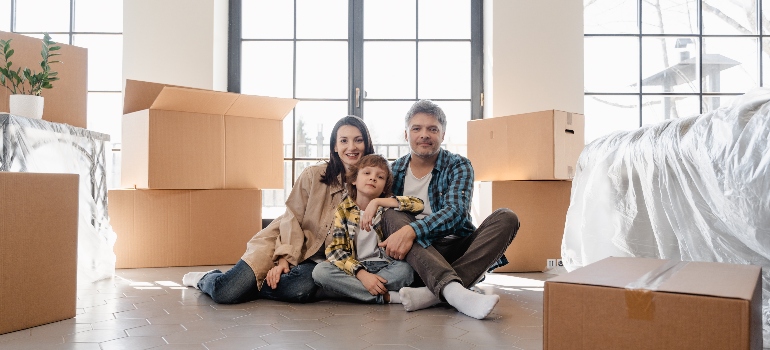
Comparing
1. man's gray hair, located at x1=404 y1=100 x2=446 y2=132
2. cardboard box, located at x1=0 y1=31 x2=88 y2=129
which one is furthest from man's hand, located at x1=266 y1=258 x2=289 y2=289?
cardboard box, located at x1=0 y1=31 x2=88 y2=129

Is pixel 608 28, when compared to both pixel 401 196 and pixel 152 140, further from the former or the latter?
pixel 152 140

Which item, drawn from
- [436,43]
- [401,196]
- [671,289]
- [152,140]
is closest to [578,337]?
[671,289]

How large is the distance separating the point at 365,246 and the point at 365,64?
197cm

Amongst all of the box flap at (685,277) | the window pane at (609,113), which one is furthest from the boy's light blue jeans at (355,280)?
the window pane at (609,113)

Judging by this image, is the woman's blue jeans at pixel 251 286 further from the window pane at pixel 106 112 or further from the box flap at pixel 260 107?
the window pane at pixel 106 112

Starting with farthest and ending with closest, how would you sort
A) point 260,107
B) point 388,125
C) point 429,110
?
point 388,125
point 260,107
point 429,110

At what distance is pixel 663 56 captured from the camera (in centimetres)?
384

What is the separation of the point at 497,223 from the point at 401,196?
0.34 meters

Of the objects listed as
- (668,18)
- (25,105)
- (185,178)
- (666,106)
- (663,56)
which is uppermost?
(668,18)

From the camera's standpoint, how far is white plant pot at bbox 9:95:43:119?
7.36 feet

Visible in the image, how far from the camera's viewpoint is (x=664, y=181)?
5.75ft

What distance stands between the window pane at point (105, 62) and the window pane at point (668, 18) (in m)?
3.36

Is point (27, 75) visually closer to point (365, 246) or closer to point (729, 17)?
point (365, 246)

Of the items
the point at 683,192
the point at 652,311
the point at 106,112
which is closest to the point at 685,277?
the point at 652,311
